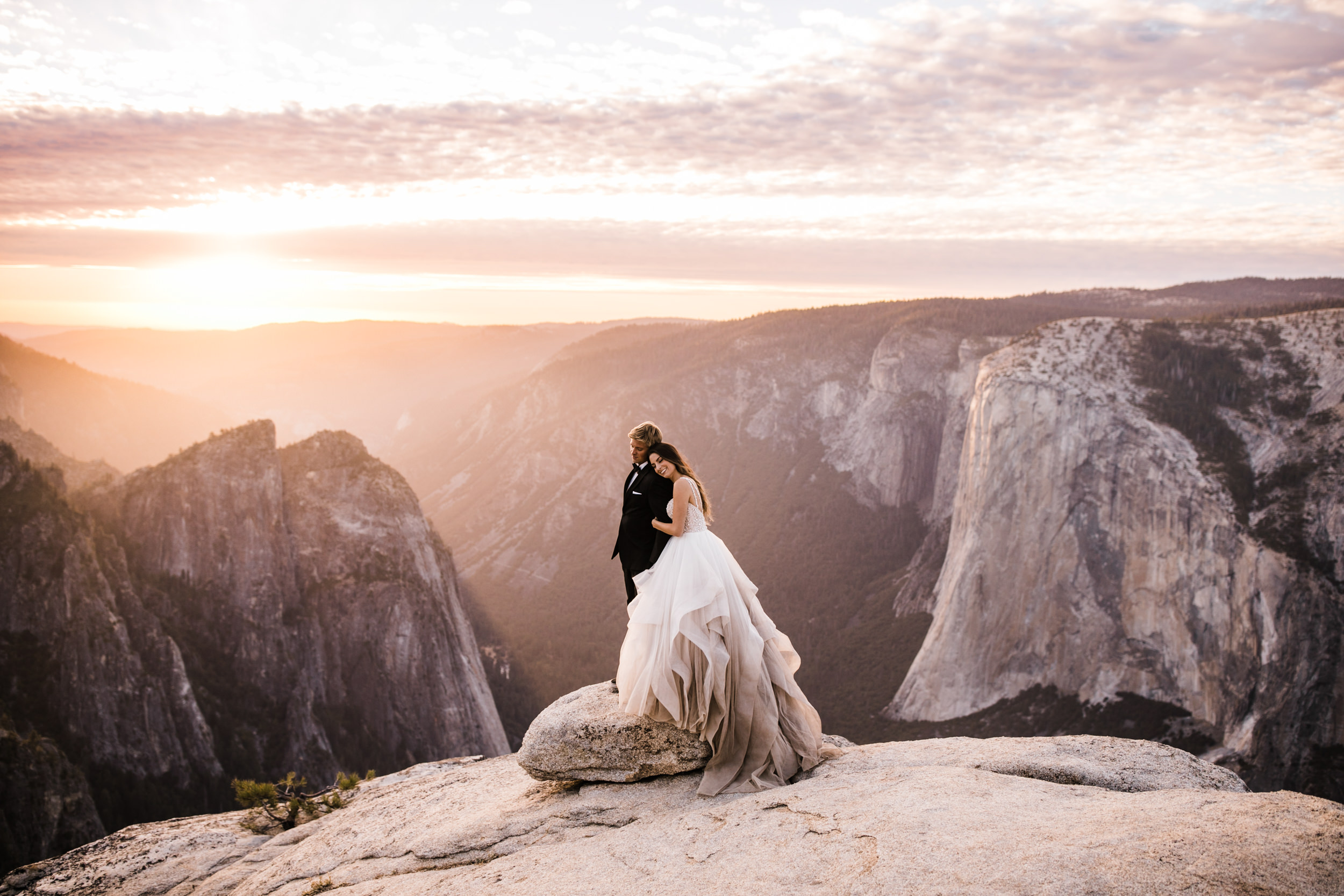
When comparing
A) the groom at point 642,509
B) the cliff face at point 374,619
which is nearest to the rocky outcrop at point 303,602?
the cliff face at point 374,619

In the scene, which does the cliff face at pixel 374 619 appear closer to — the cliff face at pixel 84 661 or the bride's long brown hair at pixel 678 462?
the cliff face at pixel 84 661

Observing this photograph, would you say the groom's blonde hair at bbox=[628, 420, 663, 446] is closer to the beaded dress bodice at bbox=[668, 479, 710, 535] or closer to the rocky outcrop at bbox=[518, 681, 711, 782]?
the beaded dress bodice at bbox=[668, 479, 710, 535]

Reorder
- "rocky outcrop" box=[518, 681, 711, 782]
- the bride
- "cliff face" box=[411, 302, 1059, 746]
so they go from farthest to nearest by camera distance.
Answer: "cliff face" box=[411, 302, 1059, 746], "rocky outcrop" box=[518, 681, 711, 782], the bride

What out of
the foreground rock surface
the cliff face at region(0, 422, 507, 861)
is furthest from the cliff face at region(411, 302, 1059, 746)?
the foreground rock surface

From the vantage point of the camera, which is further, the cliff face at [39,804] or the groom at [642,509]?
the cliff face at [39,804]

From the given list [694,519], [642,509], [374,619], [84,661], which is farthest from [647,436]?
[374,619]

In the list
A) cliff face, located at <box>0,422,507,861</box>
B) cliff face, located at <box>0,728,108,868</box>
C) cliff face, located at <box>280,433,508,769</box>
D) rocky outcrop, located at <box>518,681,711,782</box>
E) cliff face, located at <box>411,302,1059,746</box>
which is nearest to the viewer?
rocky outcrop, located at <box>518,681,711,782</box>

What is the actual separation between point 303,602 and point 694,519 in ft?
144

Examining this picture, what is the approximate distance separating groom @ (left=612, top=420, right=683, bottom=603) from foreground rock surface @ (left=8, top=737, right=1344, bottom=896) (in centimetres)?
291

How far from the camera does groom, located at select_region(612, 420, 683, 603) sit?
9.55m

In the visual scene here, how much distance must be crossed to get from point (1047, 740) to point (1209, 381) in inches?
2153

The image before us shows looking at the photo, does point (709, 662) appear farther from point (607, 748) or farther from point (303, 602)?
point (303, 602)

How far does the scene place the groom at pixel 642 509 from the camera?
9555mm

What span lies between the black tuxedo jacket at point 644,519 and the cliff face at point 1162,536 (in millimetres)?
45634
